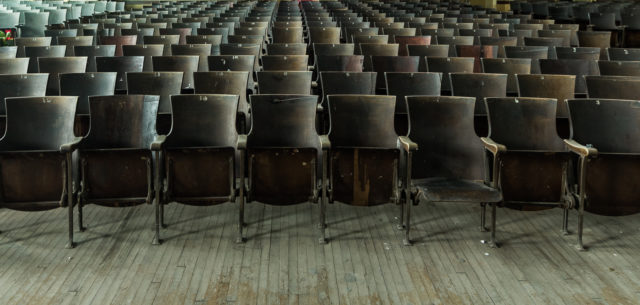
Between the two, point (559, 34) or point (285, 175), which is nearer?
point (285, 175)

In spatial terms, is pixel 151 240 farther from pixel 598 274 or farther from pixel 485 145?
pixel 598 274

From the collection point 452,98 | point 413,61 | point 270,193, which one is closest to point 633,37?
point 413,61

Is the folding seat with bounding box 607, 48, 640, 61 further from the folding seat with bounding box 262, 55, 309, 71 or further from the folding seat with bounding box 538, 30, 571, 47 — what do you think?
the folding seat with bounding box 262, 55, 309, 71

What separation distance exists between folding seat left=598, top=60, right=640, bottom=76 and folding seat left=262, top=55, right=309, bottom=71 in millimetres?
2529

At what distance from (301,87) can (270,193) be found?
3.81 feet

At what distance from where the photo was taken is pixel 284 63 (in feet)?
17.8

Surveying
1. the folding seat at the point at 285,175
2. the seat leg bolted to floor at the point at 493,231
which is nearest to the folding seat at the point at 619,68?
the seat leg bolted to floor at the point at 493,231

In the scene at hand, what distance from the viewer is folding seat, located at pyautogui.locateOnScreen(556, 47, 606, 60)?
19.7 feet

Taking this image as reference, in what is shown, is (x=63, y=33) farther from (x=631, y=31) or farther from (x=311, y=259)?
(x=631, y=31)

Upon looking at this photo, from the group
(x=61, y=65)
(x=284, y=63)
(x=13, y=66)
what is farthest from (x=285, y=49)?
(x=13, y=66)

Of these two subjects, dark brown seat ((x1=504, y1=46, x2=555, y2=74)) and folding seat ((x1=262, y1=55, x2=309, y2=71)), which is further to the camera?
dark brown seat ((x1=504, y1=46, x2=555, y2=74))

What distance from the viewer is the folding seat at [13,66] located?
5.06m

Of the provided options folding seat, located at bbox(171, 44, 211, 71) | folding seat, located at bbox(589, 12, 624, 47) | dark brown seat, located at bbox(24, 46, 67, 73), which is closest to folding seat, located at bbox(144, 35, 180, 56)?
folding seat, located at bbox(171, 44, 211, 71)

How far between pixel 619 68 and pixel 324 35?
356 cm
